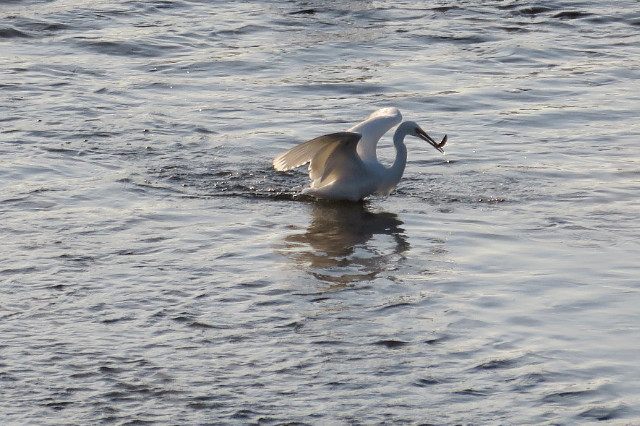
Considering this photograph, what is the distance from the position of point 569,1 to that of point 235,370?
1293 cm

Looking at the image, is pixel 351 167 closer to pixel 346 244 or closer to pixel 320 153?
pixel 320 153

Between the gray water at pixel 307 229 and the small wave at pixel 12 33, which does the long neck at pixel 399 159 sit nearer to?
the gray water at pixel 307 229

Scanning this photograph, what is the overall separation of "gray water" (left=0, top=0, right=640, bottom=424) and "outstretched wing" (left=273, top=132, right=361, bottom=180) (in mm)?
350

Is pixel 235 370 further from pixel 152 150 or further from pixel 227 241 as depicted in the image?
pixel 152 150

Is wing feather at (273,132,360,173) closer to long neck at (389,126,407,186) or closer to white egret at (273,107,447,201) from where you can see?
white egret at (273,107,447,201)

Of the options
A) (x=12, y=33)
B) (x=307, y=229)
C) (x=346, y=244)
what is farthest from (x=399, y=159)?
(x=12, y=33)

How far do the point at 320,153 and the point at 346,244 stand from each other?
1.20 m

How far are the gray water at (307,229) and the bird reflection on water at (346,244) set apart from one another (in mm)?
31

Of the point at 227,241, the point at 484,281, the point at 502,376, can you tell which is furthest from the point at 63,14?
the point at 502,376

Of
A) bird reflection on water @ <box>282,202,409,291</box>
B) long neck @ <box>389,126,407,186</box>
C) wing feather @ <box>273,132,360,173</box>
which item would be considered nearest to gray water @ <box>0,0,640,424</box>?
bird reflection on water @ <box>282,202,409,291</box>

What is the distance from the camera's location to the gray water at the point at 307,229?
241 inches

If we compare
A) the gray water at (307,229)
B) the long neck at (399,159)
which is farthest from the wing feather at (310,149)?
the long neck at (399,159)

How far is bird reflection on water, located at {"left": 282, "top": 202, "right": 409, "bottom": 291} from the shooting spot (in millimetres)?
8078

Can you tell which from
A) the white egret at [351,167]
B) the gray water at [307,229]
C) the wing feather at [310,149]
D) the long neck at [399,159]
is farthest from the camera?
the long neck at [399,159]
